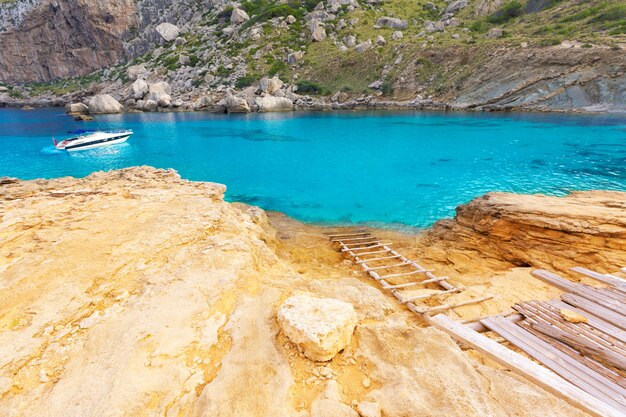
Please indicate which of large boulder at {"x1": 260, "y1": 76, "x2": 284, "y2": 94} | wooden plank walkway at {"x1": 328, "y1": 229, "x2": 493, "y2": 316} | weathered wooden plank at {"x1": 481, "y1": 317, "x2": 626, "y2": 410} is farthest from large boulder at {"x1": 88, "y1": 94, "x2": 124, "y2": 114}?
weathered wooden plank at {"x1": 481, "y1": 317, "x2": 626, "y2": 410}

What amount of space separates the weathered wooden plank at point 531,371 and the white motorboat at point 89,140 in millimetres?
41176

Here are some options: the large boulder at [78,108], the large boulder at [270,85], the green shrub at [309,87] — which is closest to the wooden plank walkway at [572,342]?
the green shrub at [309,87]

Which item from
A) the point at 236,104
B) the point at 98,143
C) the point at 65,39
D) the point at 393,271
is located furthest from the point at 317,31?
the point at 65,39

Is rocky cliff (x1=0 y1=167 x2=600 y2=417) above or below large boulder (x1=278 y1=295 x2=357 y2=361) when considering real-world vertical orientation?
below

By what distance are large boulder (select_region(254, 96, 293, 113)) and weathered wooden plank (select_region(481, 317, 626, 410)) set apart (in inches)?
2566

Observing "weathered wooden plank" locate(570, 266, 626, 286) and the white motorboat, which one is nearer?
"weathered wooden plank" locate(570, 266, 626, 286)

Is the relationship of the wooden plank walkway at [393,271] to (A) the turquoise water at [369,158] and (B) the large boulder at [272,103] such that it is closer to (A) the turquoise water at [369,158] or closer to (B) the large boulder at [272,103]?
(A) the turquoise water at [369,158]

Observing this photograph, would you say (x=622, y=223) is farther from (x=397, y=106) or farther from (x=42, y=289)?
(x=397, y=106)

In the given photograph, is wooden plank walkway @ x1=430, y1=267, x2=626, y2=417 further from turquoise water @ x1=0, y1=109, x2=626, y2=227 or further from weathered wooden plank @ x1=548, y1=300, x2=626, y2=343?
turquoise water @ x1=0, y1=109, x2=626, y2=227

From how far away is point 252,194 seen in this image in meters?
21.5

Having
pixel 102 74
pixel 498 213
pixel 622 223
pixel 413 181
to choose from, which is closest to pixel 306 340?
pixel 498 213

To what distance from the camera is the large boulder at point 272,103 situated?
63938 mm

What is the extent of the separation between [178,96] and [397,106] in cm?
5482

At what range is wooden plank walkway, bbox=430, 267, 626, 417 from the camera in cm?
391
